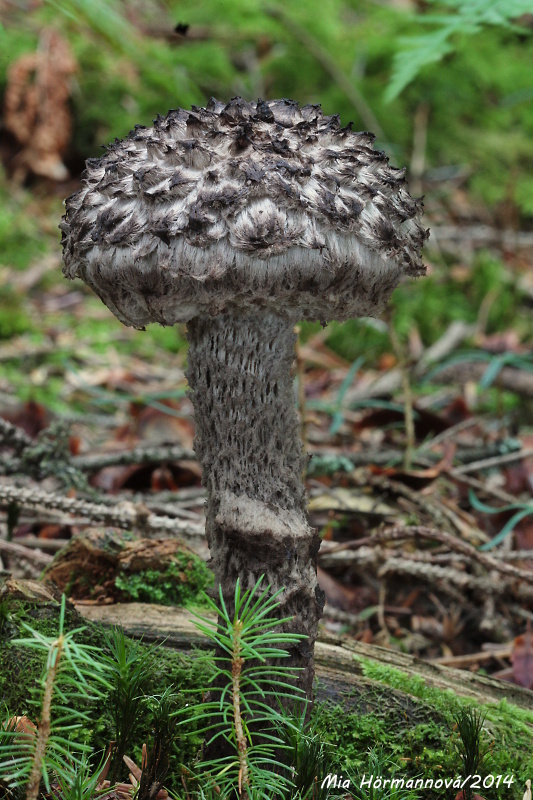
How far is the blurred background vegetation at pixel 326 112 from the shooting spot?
6.95m

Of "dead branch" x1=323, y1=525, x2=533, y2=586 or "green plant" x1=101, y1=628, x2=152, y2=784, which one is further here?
"dead branch" x1=323, y1=525, x2=533, y2=586

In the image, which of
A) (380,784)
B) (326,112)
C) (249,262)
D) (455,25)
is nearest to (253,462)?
(249,262)

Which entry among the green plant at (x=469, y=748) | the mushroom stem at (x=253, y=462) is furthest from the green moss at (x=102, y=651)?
the green plant at (x=469, y=748)

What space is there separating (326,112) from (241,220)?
255 inches

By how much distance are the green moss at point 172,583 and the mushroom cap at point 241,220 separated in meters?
1.24

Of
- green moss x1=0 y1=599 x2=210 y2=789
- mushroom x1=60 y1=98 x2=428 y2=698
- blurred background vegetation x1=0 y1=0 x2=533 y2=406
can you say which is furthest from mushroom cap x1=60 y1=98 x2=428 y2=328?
blurred background vegetation x1=0 y1=0 x2=533 y2=406

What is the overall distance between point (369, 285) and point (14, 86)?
6912 mm

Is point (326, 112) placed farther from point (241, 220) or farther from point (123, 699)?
point (123, 699)

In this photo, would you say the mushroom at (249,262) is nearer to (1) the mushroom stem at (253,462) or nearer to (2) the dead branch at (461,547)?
(1) the mushroom stem at (253,462)

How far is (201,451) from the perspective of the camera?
2.37m

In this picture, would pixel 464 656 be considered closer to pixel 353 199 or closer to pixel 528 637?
pixel 528 637

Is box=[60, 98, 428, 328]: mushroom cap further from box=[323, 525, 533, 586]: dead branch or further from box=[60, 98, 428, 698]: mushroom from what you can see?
box=[323, 525, 533, 586]: dead branch

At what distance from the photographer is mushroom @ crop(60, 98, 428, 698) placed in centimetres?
190

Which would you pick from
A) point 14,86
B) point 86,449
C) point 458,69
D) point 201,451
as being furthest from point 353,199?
point 458,69
